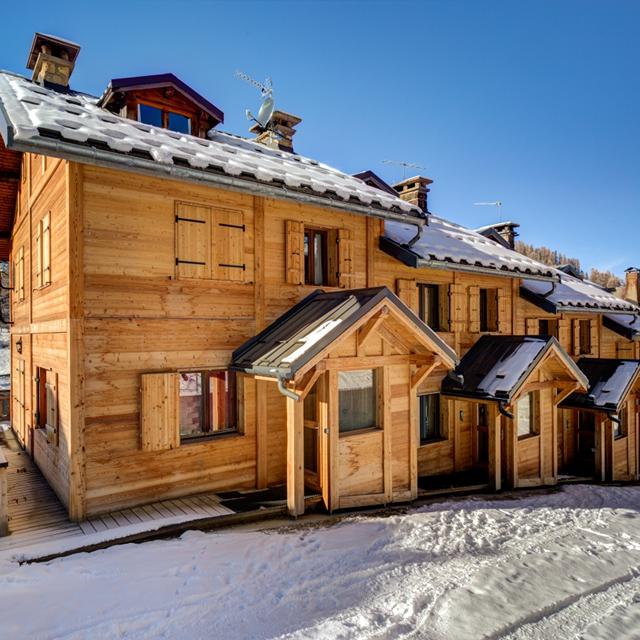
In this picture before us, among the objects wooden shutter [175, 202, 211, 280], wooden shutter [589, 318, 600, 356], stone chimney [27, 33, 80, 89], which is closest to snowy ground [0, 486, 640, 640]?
wooden shutter [175, 202, 211, 280]

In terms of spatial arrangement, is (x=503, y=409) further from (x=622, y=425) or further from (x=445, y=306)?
(x=622, y=425)

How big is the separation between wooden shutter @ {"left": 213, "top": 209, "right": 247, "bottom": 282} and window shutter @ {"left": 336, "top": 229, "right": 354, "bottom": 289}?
2.41 meters

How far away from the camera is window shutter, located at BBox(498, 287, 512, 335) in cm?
1384

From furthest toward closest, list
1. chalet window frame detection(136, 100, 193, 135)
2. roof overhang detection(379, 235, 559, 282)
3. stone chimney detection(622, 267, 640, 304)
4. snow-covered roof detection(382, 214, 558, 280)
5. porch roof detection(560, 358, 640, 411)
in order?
stone chimney detection(622, 267, 640, 304)
porch roof detection(560, 358, 640, 411)
snow-covered roof detection(382, 214, 558, 280)
roof overhang detection(379, 235, 559, 282)
chalet window frame detection(136, 100, 193, 135)

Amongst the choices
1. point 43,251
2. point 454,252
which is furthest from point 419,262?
point 43,251

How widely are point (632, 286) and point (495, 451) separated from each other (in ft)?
60.9

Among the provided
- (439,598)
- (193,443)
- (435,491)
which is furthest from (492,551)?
(193,443)

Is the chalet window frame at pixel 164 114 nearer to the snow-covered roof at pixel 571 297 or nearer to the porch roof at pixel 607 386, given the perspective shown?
the snow-covered roof at pixel 571 297

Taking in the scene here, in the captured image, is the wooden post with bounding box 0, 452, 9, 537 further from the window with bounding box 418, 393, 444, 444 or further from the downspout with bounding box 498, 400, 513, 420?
the downspout with bounding box 498, 400, 513, 420

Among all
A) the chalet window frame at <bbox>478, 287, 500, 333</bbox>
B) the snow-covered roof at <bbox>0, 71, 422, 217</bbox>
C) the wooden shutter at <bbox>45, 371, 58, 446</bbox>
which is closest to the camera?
the snow-covered roof at <bbox>0, 71, 422, 217</bbox>

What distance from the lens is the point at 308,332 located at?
7957 millimetres

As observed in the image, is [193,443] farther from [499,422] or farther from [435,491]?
[499,422]

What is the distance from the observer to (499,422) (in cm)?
1116

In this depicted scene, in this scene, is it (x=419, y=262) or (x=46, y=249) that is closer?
(x=46, y=249)
